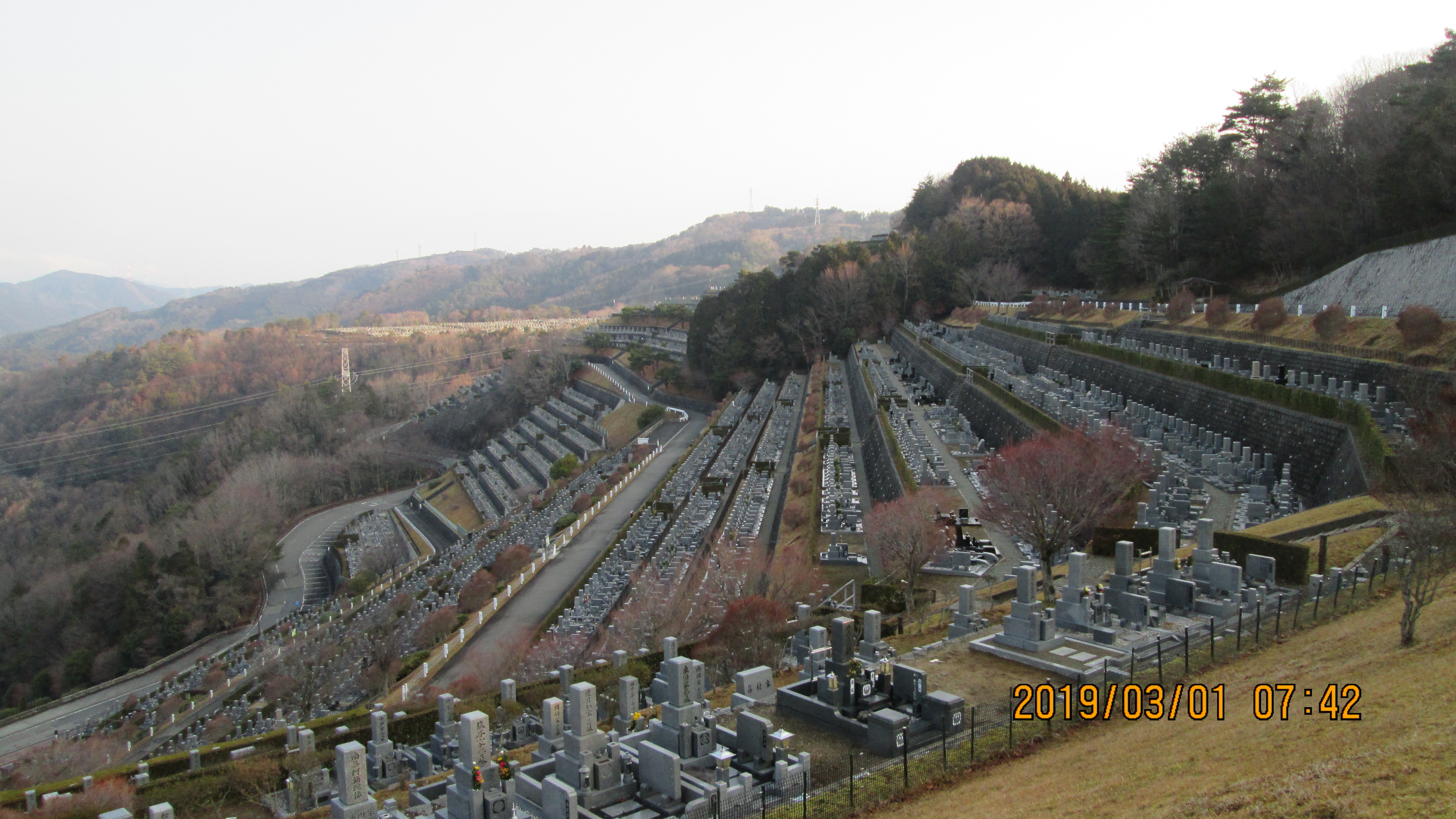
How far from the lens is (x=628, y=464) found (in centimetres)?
4725

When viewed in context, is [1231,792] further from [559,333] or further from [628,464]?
[559,333]

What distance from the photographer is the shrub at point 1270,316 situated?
25.5 metres

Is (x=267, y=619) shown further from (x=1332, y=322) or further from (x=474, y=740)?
(x=1332, y=322)

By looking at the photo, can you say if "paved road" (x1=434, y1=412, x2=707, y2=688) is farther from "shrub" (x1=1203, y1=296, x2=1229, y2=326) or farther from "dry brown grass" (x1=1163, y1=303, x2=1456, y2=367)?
"shrub" (x1=1203, y1=296, x2=1229, y2=326)

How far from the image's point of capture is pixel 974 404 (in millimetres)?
33906

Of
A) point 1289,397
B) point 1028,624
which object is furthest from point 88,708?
point 1289,397

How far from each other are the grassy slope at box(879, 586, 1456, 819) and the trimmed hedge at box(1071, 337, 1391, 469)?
5.81 m

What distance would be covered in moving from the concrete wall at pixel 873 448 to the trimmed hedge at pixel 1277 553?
8068mm

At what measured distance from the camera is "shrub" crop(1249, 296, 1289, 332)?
25.5 m

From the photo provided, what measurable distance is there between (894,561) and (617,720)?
341 inches

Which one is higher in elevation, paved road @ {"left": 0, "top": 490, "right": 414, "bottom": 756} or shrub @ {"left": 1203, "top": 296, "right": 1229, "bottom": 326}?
shrub @ {"left": 1203, "top": 296, "right": 1229, "bottom": 326}

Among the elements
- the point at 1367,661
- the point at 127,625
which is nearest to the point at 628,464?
the point at 127,625

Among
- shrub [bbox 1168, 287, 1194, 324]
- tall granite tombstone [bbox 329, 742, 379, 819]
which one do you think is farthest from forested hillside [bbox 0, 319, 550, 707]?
shrub [bbox 1168, 287, 1194, 324]

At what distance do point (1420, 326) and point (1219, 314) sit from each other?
32.2 feet
